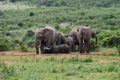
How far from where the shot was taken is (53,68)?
50.8 feet

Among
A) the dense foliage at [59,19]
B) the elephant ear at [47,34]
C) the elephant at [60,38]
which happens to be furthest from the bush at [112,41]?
the dense foliage at [59,19]

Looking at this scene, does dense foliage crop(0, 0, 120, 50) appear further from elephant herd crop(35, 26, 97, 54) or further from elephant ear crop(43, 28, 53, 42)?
elephant ear crop(43, 28, 53, 42)

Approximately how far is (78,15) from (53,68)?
46.5 metres

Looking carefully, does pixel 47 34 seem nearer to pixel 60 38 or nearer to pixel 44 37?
pixel 44 37

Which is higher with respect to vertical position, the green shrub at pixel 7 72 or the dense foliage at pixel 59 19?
the green shrub at pixel 7 72

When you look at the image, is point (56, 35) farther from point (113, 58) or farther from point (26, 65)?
point (26, 65)

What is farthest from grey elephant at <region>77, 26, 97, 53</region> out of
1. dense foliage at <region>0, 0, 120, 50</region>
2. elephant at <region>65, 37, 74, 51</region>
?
dense foliage at <region>0, 0, 120, 50</region>

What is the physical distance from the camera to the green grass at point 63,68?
46.1ft

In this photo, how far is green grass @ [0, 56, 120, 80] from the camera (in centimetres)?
1405

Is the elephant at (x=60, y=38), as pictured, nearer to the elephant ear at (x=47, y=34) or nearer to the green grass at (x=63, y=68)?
the elephant ear at (x=47, y=34)

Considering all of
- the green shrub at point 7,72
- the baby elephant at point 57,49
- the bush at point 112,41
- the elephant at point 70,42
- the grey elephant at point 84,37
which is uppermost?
the green shrub at point 7,72

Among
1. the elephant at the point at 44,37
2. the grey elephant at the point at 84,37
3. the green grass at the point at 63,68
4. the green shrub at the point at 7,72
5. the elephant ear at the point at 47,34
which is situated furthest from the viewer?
the elephant ear at the point at 47,34

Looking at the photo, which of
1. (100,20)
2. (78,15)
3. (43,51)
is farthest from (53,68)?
(78,15)

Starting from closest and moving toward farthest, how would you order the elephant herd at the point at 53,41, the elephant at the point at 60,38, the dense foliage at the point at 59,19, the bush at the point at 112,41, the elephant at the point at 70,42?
1. the elephant herd at the point at 53,41
2. the elephant at the point at 70,42
3. the elephant at the point at 60,38
4. the bush at the point at 112,41
5. the dense foliage at the point at 59,19
